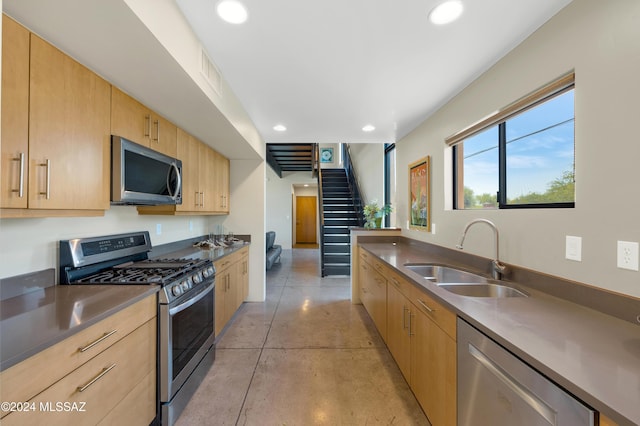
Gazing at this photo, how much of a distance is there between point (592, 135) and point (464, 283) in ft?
3.60

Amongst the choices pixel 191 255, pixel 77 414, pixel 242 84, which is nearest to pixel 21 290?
pixel 77 414

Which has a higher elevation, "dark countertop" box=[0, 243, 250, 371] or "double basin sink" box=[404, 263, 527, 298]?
"dark countertop" box=[0, 243, 250, 371]

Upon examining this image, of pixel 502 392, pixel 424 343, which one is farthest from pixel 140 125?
pixel 502 392

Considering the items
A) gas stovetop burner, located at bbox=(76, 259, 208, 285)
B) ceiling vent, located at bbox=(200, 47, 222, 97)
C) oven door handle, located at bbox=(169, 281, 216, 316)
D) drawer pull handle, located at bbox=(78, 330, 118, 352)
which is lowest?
oven door handle, located at bbox=(169, 281, 216, 316)

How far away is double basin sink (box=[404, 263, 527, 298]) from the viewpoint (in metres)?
1.64

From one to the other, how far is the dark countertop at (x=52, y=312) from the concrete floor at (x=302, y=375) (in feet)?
Result: 3.33

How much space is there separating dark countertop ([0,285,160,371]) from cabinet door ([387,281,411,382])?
5.69ft

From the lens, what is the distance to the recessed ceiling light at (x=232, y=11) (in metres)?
1.34

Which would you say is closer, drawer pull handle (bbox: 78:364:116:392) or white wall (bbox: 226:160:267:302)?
drawer pull handle (bbox: 78:364:116:392)

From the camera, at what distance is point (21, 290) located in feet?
4.41

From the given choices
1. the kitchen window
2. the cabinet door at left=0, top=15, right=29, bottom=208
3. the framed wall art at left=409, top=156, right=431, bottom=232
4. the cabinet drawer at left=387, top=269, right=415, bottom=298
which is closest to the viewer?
the cabinet door at left=0, top=15, right=29, bottom=208

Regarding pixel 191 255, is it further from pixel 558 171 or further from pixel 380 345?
pixel 558 171

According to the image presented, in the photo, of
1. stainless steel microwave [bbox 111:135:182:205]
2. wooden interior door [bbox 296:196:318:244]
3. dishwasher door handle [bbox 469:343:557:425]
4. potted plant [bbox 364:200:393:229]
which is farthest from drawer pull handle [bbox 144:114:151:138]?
wooden interior door [bbox 296:196:318:244]

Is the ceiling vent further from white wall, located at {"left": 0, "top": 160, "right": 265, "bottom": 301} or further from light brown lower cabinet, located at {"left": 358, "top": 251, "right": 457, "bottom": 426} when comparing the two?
light brown lower cabinet, located at {"left": 358, "top": 251, "right": 457, "bottom": 426}
